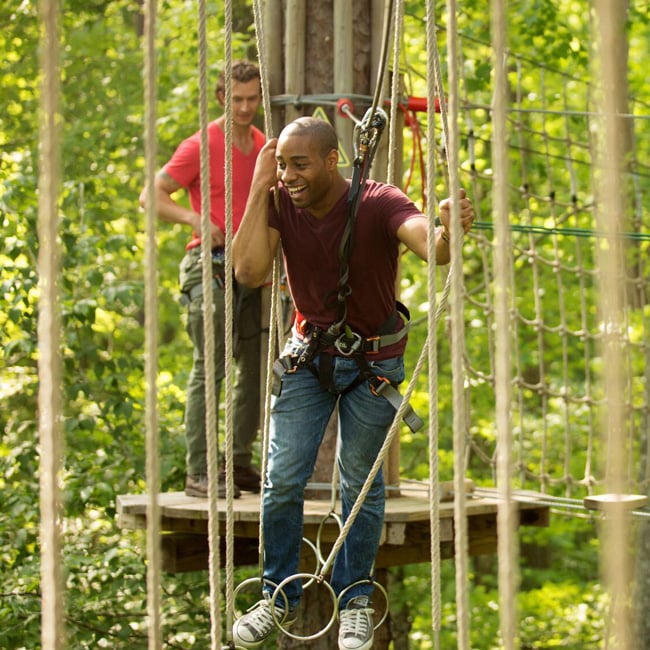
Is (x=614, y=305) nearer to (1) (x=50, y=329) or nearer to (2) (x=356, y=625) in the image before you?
(1) (x=50, y=329)

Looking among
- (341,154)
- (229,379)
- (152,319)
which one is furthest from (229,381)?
(341,154)

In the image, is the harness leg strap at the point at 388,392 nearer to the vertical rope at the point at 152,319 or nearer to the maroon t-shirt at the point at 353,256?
the maroon t-shirt at the point at 353,256

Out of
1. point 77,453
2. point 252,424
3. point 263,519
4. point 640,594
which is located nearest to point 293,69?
point 252,424

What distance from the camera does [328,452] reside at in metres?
4.19

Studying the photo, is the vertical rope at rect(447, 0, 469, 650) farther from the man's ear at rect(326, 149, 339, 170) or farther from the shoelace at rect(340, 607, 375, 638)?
the shoelace at rect(340, 607, 375, 638)

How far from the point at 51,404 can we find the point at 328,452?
8.16ft

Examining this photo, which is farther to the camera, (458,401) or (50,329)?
(458,401)

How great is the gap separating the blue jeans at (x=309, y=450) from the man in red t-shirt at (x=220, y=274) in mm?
1057

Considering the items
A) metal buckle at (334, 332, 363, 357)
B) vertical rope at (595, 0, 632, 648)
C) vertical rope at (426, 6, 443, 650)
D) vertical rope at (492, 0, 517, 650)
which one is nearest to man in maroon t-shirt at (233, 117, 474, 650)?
metal buckle at (334, 332, 363, 357)

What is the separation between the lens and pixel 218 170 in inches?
159

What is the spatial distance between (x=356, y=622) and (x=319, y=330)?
0.75 metres

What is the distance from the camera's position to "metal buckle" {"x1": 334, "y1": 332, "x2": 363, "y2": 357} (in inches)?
117

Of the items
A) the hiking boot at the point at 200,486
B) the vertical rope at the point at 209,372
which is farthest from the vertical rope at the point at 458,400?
the hiking boot at the point at 200,486

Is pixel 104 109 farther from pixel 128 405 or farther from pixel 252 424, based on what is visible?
pixel 252 424
